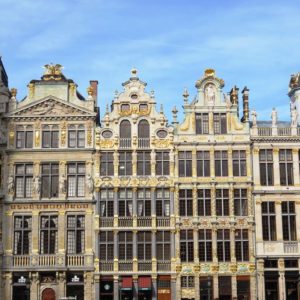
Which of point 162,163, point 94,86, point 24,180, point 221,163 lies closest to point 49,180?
point 24,180

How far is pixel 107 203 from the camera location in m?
43.7

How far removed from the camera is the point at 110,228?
43.1 metres

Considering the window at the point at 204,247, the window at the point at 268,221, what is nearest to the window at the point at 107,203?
the window at the point at 204,247

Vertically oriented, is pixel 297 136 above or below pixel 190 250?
above

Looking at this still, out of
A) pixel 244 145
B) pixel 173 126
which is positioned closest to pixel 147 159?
pixel 173 126

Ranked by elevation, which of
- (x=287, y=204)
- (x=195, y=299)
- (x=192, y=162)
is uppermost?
(x=192, y=162)

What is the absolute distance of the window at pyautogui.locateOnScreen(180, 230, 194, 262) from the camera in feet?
141

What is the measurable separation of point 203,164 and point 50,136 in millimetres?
10546

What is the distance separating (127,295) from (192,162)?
32.0 ft

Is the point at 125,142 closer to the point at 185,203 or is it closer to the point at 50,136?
the point at 50,136

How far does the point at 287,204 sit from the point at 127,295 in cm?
1217

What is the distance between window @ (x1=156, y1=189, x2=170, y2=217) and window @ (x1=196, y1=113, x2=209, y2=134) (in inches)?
187

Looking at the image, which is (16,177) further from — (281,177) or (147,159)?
(281,177)

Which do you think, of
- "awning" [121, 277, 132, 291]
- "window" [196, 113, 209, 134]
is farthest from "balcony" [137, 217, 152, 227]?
"window" [196, 113, 209, 134]
